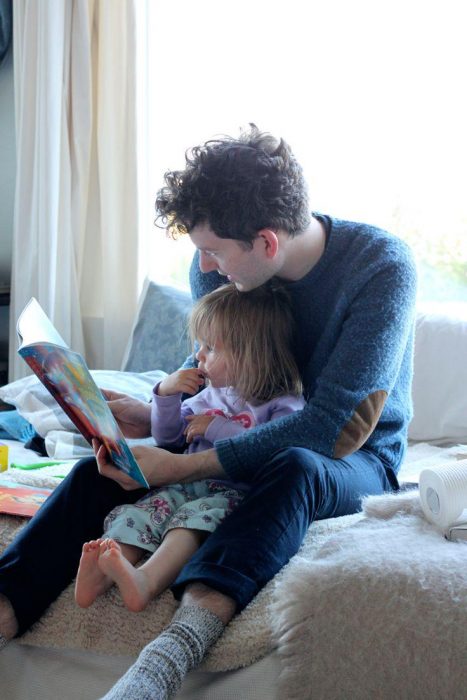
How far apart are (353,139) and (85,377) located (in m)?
1.65

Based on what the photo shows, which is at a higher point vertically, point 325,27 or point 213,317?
point 325,27

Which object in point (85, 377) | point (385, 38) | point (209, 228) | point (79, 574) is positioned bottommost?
point (79, 574)

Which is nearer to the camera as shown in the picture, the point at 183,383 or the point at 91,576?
the point at 91,576

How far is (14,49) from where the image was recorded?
3.26 m

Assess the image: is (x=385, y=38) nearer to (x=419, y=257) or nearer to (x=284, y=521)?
(x=419, y=257)

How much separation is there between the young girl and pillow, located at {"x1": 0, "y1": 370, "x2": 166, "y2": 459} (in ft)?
1.73

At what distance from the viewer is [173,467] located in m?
1.49

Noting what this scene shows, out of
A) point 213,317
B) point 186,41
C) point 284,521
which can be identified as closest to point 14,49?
point 186,41

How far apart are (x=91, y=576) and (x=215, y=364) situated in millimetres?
501

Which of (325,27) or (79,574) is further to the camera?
(325,27)

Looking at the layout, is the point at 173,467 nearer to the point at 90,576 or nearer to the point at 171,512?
the point at 171,512

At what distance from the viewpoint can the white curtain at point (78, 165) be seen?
3.04 metres

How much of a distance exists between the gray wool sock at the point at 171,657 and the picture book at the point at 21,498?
1.60 ft

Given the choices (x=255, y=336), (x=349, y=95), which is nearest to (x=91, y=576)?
(x=255, y=336)
